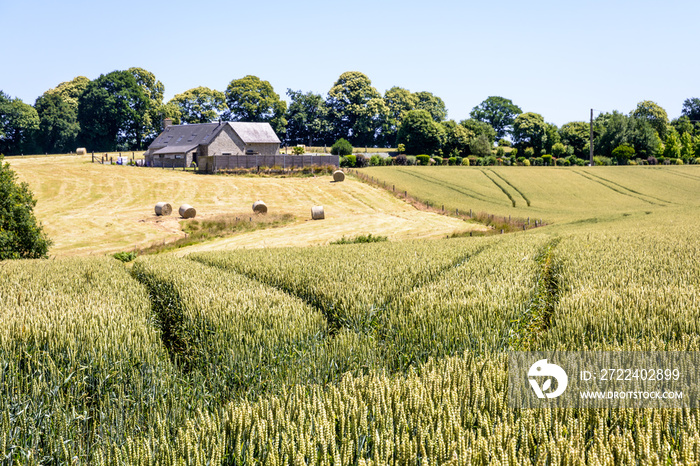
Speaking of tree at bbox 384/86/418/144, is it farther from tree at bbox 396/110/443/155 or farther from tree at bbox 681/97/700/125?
tree at bbox 681/97/700/125

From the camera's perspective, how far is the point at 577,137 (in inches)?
3752

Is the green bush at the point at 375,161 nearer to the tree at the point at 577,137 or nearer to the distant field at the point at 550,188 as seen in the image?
the distant field at the point at 550,188

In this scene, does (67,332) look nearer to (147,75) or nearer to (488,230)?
(488,230)

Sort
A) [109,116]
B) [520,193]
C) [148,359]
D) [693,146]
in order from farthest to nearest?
[693,146] < [109,116] < [520,193] < [148,359]

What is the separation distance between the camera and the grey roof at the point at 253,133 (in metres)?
68.7

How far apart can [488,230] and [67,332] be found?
28099 mm

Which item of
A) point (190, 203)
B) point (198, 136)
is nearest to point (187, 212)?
point (190, 203)

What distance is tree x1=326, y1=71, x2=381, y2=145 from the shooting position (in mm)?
101938

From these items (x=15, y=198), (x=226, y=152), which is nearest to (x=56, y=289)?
(x=15, y=198)

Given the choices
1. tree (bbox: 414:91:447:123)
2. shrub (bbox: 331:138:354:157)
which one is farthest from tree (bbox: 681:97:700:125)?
shrub (bbox: 331:138:354:157)

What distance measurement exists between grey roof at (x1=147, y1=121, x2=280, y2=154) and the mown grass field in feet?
184

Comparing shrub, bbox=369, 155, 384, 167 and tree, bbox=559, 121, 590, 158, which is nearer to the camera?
shrub, bbox=369, 155, 384, 167

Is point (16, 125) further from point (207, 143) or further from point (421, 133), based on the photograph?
point (421, 133)

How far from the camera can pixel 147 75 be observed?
101688 mm
